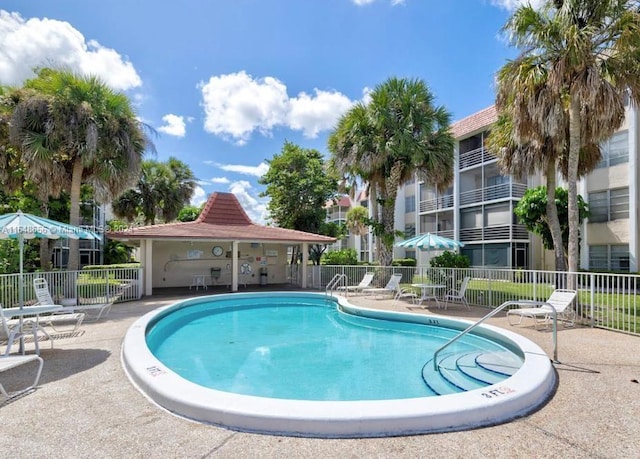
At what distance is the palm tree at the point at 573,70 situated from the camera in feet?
30.5

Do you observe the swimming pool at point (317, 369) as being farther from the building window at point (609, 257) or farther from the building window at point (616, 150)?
the building window at point (616, 150)

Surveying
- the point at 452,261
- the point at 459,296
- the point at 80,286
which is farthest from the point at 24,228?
the point at 452,261

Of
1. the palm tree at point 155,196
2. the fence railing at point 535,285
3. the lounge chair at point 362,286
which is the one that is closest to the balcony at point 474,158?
the fence railing at point 535,285

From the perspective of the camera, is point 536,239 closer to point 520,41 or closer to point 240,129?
point 520,41

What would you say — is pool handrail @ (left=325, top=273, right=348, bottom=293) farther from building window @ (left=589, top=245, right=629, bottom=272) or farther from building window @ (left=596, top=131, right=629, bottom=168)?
building window @ (left=596, top=131, right=629, bottom=168)

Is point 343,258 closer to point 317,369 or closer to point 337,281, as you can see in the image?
point 337,281

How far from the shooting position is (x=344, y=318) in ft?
41.3

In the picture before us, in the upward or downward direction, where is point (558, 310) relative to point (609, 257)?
downward

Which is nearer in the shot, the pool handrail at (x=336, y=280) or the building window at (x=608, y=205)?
the pool handrail at (x=336, y=280)

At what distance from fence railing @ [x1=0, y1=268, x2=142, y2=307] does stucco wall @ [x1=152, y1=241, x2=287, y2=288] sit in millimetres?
4207

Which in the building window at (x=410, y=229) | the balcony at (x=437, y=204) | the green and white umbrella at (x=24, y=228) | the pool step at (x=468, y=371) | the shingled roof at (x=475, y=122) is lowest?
the pool step at (x=468, y=371)

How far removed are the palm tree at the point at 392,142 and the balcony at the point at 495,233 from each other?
919 cm

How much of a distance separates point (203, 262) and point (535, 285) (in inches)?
621

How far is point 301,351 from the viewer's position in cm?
881
